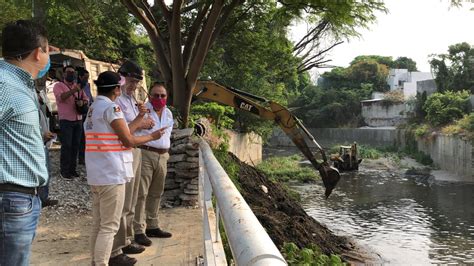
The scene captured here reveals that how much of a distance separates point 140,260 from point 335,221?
38.3ft

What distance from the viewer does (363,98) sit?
55.3 m

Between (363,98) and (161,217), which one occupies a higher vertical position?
(363,98)

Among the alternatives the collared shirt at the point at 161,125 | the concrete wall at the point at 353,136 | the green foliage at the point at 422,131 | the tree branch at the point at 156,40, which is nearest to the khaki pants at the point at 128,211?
the collared shirt at the point at 161,125

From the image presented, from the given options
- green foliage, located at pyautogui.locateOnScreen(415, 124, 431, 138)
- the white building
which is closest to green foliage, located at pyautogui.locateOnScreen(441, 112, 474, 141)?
green foliage, located at pyautogui.locateOnScreen(415, 124, 431, 138)

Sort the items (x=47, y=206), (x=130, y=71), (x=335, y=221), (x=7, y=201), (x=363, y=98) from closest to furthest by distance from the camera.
→ (x=7, y=201) < (x=130, y=71) < (x=47, y=206) < (x=335, y=221) < (x=363, y=98)

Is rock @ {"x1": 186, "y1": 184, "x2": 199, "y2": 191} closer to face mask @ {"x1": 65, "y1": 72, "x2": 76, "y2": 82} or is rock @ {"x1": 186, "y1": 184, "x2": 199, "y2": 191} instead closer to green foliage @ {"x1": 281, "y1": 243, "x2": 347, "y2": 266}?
green foliage @ {"x1": 281, "y1": 243, "x2": 347, "y2": 266}

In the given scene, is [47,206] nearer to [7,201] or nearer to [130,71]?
[130,71]

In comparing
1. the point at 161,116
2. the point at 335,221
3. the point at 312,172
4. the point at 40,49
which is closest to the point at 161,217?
the point at 161,116

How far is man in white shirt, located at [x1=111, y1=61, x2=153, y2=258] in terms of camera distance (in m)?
4.70

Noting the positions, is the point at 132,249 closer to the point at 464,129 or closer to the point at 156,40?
the point at 156,40

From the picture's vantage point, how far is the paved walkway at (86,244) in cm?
494

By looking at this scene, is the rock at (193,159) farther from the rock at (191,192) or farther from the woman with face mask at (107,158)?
the woman with face mask at (107,158)

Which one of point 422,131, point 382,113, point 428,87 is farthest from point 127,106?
point 382,113

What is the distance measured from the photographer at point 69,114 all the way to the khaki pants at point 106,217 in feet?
13.2
